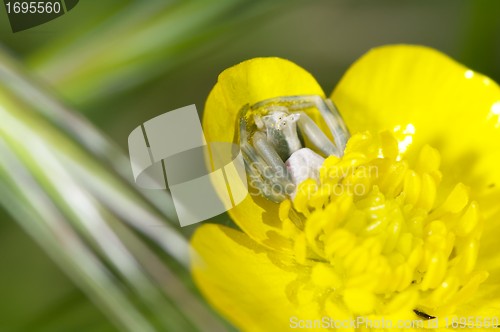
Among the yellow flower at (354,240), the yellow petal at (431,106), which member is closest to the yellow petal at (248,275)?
the yellow flower at (354,240)

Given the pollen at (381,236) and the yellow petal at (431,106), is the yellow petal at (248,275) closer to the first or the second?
the pollen at (381,236)

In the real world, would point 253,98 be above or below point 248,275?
above

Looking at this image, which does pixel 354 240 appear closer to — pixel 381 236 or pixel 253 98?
pixel 381 236

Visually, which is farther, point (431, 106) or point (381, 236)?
point (431, 106)

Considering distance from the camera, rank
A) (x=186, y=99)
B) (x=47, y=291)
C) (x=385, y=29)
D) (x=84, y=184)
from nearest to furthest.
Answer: (x=84, y=184)
(x=47, y=291)
(x=186, y=99)
(x=385, y=29)

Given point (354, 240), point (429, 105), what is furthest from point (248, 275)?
point (429, 105)

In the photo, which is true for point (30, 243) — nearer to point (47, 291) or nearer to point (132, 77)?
point (47, 291)

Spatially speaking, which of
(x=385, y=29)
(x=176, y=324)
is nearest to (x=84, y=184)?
(x=176, y=324)
